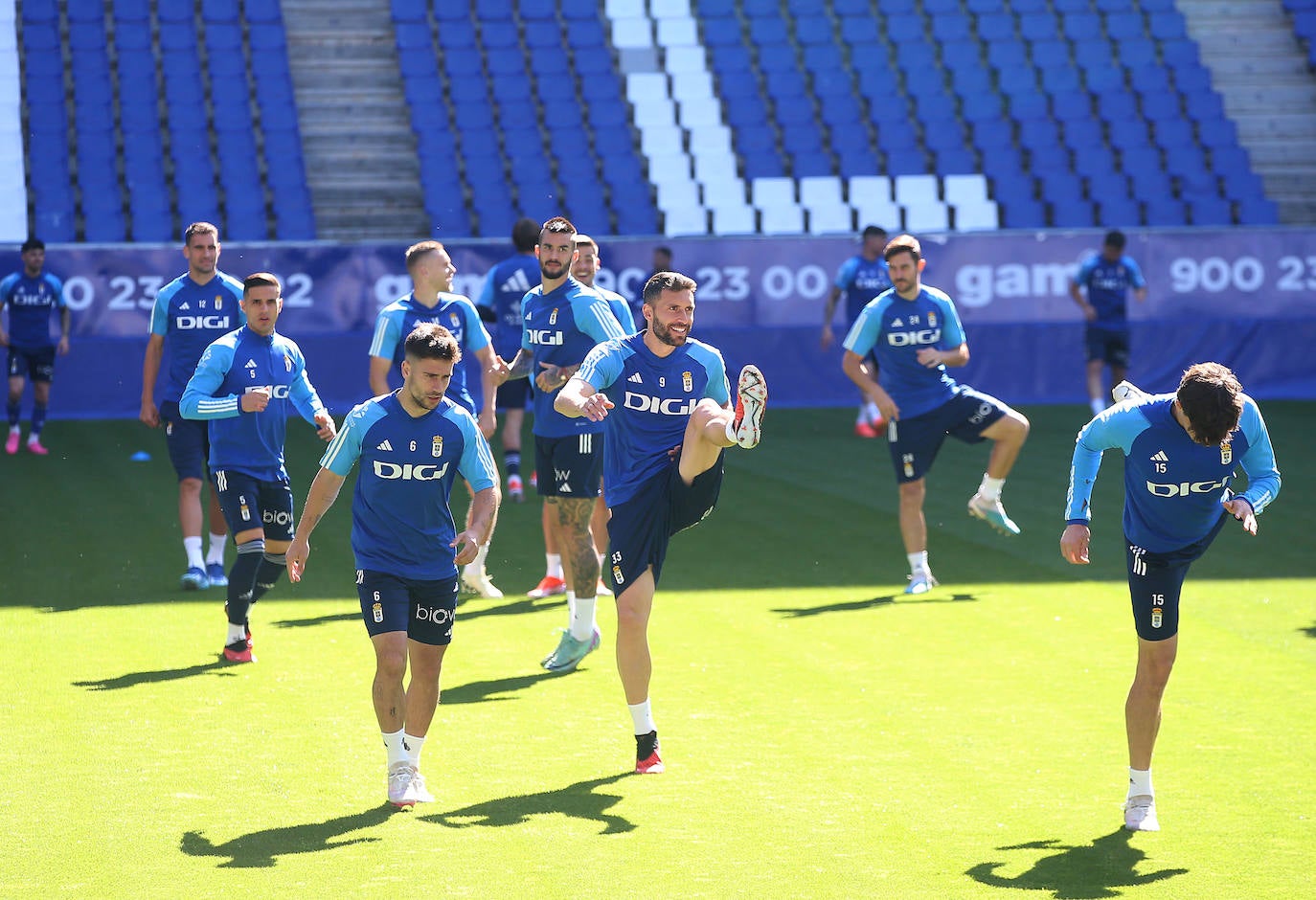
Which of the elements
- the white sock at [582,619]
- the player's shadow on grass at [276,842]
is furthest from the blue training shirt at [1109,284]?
the player's shadow on grass at [276,842]

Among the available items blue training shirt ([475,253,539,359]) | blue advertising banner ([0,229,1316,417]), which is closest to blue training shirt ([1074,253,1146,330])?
blue advertising banner ([0,229,1316,417])

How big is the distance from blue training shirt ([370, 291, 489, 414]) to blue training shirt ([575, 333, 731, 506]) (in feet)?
9.26

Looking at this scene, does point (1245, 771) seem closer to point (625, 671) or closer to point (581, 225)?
point (625, 671)

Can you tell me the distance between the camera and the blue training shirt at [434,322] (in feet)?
34.2

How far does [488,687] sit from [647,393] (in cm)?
211

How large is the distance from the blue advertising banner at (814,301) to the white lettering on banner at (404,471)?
14.1 m

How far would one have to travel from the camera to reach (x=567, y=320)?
1019 centimetres

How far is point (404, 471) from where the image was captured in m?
6.77

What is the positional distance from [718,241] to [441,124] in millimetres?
6858

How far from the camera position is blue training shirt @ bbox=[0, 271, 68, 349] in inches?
710

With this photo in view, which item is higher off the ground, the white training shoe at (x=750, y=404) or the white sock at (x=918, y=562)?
the white training shoe at (x=750, y=404)

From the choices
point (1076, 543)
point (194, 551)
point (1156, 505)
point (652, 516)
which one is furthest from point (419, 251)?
point (1156, 505)

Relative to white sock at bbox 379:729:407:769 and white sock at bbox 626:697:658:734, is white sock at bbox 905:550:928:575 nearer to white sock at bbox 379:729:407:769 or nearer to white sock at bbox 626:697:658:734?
white sock at bbox 626:697:658:734

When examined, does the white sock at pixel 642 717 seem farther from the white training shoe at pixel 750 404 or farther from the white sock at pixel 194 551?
the white sock at pixel 194 551
